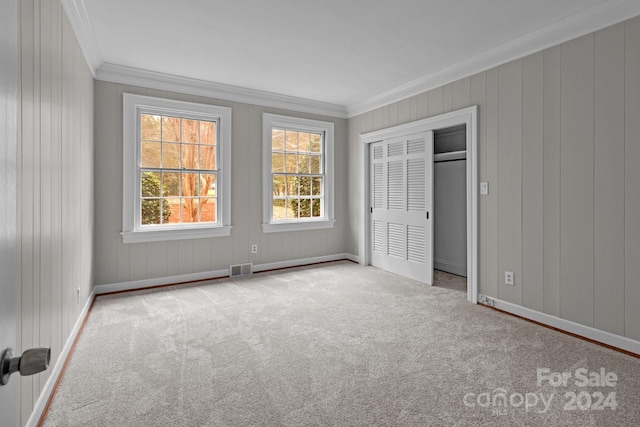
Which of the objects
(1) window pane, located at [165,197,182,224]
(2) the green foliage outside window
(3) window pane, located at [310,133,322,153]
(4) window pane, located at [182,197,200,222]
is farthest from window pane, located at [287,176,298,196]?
(2) the green foliage outside window

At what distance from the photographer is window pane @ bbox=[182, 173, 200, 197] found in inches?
176

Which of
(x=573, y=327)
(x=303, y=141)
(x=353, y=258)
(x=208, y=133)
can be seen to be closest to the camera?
(x=573, y=327)

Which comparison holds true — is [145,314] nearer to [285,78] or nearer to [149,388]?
[149,388]

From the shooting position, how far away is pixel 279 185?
5219mm

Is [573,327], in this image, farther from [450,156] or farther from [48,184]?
[48,184]

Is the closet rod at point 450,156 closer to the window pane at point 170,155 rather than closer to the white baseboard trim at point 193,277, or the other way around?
the white baseboard trim at point 193,277

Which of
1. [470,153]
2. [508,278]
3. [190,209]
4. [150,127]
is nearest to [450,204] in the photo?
[470,153]

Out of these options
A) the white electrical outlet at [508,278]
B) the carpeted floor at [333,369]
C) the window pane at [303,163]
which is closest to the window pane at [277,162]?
the window pane at [303,163]

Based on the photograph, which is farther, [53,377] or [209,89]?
[209,89]

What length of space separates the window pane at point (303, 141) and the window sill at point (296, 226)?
3.92 feet

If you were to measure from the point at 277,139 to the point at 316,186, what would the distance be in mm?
1019

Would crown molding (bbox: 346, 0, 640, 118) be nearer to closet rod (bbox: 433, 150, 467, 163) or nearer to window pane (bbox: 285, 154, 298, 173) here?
closet rod (bbox: 433, 150, 467, 163)

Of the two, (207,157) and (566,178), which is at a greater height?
(207,157)

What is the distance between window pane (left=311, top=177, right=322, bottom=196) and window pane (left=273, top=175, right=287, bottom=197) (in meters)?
0.53
